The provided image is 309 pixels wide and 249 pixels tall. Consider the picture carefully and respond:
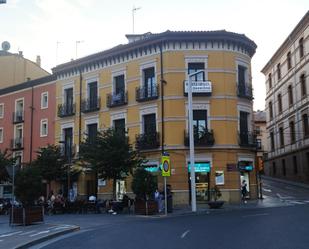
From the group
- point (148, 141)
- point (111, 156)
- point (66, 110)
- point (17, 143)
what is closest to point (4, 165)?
point (66, 110)

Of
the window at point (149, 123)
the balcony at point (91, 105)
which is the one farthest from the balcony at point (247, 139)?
the balcony at point (91, 105)

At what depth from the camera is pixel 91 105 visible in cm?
3847

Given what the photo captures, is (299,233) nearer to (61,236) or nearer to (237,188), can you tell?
(61,236)

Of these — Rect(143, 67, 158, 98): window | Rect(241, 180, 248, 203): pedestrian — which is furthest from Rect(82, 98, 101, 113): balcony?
Rect(241, 180, 248, 203): pedestrian

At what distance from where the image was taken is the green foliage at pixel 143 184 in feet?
88.9

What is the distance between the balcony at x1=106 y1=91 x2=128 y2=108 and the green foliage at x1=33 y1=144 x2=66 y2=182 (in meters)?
5.61

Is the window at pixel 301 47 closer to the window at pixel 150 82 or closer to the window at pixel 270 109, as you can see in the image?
the window at pixel 270 109

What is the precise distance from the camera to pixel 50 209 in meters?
31.0

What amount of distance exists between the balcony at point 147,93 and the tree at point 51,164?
783cm

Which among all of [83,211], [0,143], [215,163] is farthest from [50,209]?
[0,143]

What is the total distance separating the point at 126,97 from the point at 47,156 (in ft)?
24.9

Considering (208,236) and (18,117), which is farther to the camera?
(18,117)

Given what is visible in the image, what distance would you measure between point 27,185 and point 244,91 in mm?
18998

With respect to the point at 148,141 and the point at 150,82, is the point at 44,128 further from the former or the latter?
the point at 148,141
